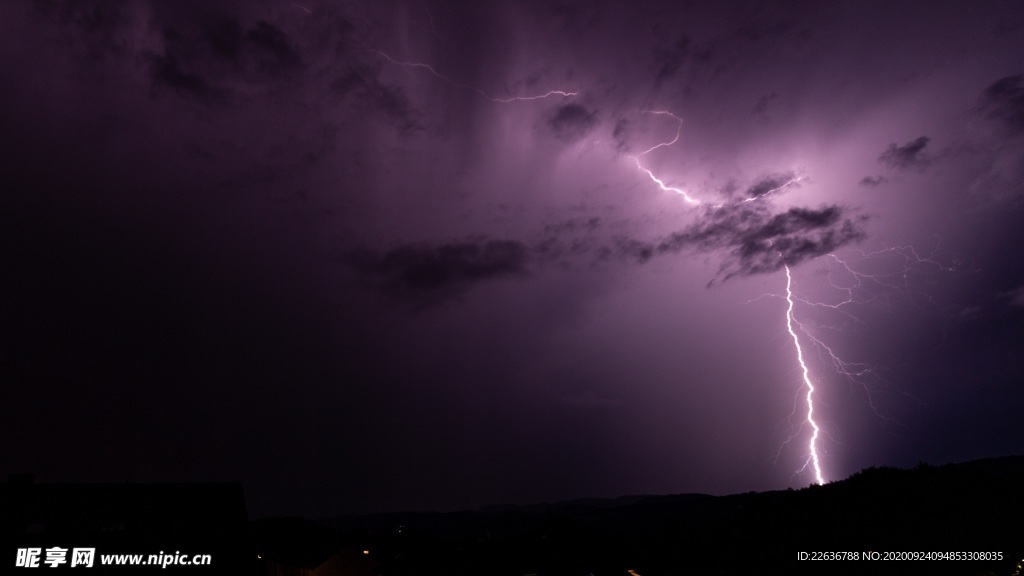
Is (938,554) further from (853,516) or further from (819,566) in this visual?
(853,516)

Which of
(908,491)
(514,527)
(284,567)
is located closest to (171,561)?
(284,567)

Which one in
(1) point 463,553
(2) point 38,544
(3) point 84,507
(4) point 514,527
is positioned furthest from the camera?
(4) point 514,527

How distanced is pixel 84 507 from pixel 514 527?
228 ft

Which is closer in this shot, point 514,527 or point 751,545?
point 751,545

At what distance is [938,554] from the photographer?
23.3 metres

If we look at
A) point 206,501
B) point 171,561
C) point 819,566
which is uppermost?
point 206,501

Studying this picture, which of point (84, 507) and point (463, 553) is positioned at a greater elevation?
point (84, 507)

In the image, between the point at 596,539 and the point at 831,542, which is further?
the point at 596,539

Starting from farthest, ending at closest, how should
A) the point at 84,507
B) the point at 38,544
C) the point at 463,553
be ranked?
1. the point at 463,553
2. the point at 84,507
3. the point at 38,544

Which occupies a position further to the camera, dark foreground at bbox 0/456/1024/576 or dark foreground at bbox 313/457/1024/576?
dark foreground at bbox 313/457/1024/576

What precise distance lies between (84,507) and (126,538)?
2250 mm

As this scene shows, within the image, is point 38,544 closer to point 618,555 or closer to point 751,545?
point 618,555

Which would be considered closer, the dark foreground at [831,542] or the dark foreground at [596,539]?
the dark foreground at [596,539]

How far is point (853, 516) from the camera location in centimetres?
3197
